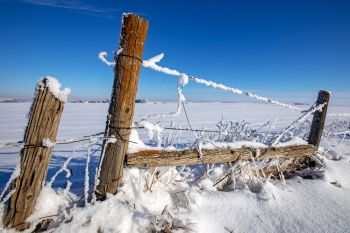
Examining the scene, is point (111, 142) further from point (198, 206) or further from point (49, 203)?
point (198, 206)

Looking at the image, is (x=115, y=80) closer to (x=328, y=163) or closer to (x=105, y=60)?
(x=105, y=60)

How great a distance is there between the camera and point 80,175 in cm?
377

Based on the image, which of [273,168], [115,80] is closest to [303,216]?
[273,168]

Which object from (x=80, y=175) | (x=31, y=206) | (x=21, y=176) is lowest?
(x=80, y=175)

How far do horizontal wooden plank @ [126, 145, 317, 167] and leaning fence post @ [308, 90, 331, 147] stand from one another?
0.32m

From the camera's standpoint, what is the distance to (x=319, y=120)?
351 centimetres

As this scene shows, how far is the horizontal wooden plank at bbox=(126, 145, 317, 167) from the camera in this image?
7.19 feet

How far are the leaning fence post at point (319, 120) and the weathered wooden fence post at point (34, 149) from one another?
328 cm

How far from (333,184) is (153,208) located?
2.43 m

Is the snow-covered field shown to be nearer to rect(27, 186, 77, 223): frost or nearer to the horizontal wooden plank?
rect(27, 186, 77, 223): frost

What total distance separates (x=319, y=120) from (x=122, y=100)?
9.50 ft

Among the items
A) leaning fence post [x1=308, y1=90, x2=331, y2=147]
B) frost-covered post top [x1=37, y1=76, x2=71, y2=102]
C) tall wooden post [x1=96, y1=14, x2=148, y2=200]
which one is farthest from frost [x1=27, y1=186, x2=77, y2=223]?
leaning fence post [x1=308, y1=90, x2=331, y2=147]

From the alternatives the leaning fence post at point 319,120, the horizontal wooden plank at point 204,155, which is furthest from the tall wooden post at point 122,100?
the leaning fence post at point 319,120

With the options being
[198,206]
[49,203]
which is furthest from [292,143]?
[49,203]
